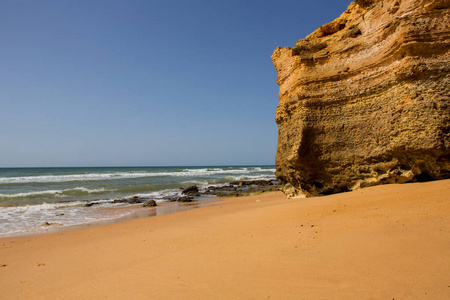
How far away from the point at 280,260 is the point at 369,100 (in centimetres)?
609

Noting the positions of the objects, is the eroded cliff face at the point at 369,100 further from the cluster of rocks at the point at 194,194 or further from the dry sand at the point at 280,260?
the cluster of rocks at the point at 194,194

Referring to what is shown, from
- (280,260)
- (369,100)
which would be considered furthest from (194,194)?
(280,260)

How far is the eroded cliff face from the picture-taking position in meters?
6.19

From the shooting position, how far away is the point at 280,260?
3.35 m

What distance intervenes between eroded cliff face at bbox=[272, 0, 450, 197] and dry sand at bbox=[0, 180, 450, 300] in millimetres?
1278

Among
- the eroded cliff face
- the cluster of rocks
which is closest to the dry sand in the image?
the eroded cliff face

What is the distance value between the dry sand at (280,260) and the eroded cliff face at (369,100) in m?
1.28

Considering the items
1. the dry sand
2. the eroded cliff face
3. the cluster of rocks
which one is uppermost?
the eroded cliff face

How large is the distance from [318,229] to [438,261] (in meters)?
1.90

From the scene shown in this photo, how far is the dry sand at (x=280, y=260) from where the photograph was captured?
2592mm

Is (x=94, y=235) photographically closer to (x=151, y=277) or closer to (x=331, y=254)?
(x=151, y=277)

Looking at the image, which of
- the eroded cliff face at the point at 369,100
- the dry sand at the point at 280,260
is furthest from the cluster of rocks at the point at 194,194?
the dry sand at the point at 280,260

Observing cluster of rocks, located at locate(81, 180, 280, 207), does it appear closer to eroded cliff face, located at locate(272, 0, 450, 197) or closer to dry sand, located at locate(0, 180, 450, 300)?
eroded cliff face, located at locate(272, 0, 450, 197)

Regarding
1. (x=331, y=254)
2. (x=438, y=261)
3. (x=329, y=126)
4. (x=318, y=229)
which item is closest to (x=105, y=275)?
(x=331, y=254)
